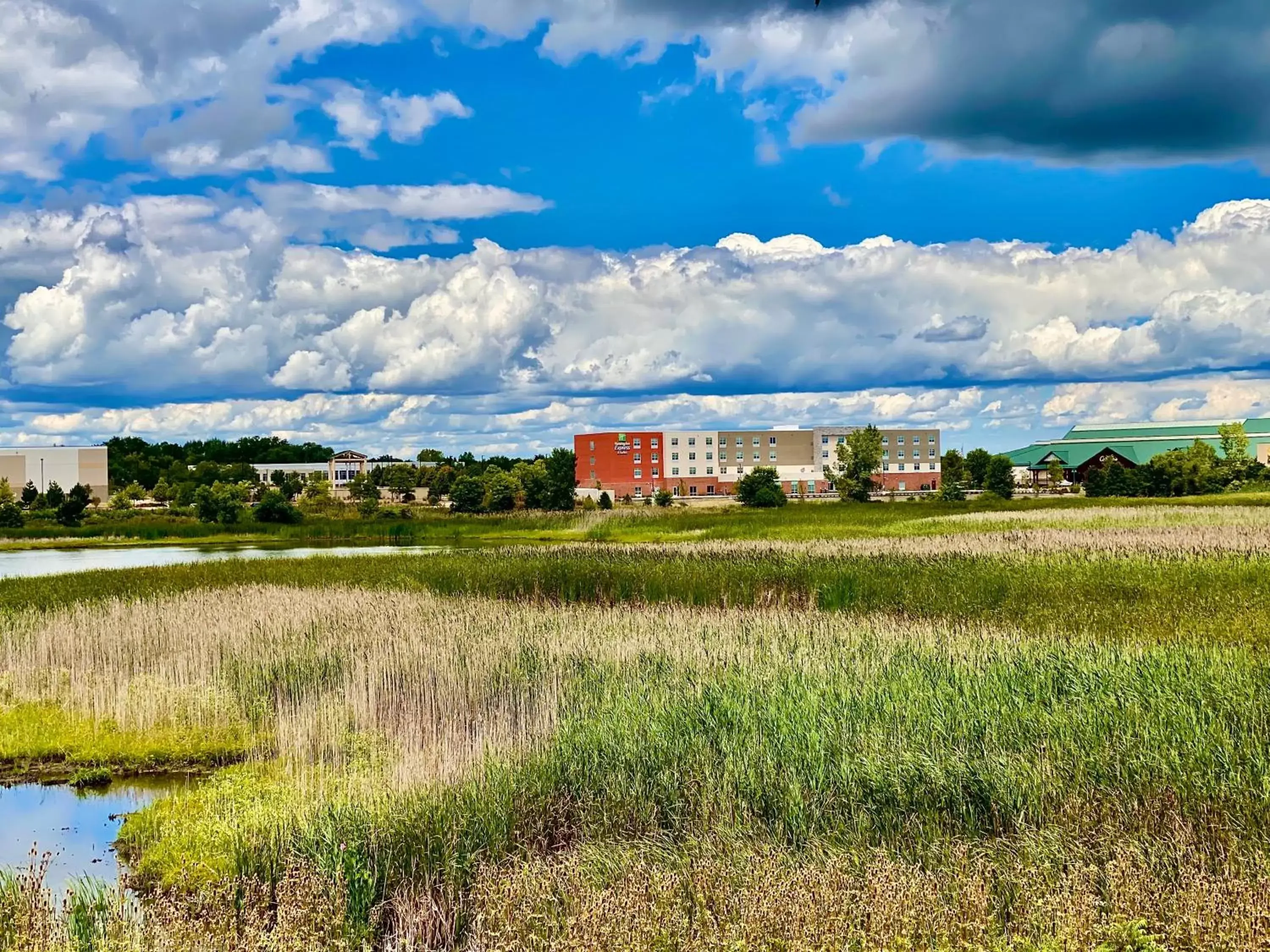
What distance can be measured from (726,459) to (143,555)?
9649cm

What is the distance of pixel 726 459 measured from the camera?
463 ft

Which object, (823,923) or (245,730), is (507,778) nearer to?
(823,923)

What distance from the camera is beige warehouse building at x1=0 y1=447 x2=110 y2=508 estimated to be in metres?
114

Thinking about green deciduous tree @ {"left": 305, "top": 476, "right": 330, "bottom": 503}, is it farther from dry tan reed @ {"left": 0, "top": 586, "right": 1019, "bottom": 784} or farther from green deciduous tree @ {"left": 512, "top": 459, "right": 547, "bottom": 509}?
dry tan reed @ {"left": 0, "top": 586, "right": 1019, "bottom": 784}

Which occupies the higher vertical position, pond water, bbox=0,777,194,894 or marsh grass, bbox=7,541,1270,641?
marsh grass, bbox=7,541,1270,641

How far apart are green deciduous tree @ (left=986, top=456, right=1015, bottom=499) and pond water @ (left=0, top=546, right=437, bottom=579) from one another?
5941cm

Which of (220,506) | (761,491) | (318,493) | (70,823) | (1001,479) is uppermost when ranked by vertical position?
(1001,479)

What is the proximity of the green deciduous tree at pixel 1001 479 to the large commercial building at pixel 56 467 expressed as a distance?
287 feet

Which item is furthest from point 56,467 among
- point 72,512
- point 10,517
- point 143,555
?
point 143,555

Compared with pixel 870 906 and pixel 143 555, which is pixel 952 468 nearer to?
pixel 143 555

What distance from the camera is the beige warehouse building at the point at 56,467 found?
11375cm

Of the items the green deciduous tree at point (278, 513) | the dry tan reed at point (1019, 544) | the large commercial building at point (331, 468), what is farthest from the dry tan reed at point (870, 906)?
the large commercial building at point (331, 468)

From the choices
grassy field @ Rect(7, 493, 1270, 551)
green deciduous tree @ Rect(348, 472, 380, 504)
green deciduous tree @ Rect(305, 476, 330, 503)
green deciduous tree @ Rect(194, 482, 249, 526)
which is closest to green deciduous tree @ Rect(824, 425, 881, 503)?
grassy field @ Rect(7, 493, 1270, 551)

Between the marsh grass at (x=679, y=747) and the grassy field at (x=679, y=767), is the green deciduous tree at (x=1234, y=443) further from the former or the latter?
the marsh grass at (x=679, y=747)
